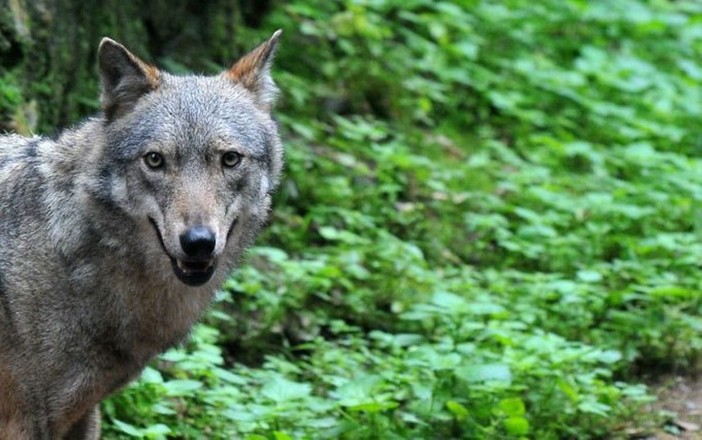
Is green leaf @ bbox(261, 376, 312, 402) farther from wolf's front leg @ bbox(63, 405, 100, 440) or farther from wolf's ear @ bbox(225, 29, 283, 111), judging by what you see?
wolf's ear @ bbox(225, 29, 283, 111)

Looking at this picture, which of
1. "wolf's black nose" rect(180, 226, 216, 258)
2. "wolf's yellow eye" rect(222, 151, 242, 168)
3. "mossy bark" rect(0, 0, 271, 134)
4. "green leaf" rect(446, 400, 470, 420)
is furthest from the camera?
"mossy bark" rect(0, 0, 271, 134)

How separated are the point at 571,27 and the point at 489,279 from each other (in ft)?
21.1

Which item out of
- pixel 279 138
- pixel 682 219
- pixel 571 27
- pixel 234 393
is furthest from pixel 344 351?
pixel 571 27

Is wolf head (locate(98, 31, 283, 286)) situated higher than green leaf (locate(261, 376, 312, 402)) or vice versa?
wolf head (locate(98, 31, 283, 286))

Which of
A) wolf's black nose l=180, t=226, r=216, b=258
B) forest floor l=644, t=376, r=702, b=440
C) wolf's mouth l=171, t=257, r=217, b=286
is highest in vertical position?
wolf's black nose l=180, t=226, r=216, b=258

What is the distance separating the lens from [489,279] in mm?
8711

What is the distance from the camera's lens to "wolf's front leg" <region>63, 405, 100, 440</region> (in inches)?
219

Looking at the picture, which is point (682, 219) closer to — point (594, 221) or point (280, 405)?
point (594, 221)

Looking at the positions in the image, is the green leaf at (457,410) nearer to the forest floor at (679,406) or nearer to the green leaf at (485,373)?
the green leaf at (485,373)

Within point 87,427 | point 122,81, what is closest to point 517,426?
point 87,427

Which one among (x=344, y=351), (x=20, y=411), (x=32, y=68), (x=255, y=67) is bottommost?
(x=344, y=351)

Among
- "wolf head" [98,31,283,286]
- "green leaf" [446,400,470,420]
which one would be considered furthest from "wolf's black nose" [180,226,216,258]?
"green leaf" [446,400,470,420]

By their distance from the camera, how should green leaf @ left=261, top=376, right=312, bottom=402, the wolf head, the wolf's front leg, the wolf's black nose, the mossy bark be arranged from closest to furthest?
the wolf's black nose, the wolf head, the wolf's front leg, green leaf @ left=261, top=376, right=312, bottom=402, the mossy bark

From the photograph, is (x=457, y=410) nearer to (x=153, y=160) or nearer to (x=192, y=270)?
(x=192, y=270)
